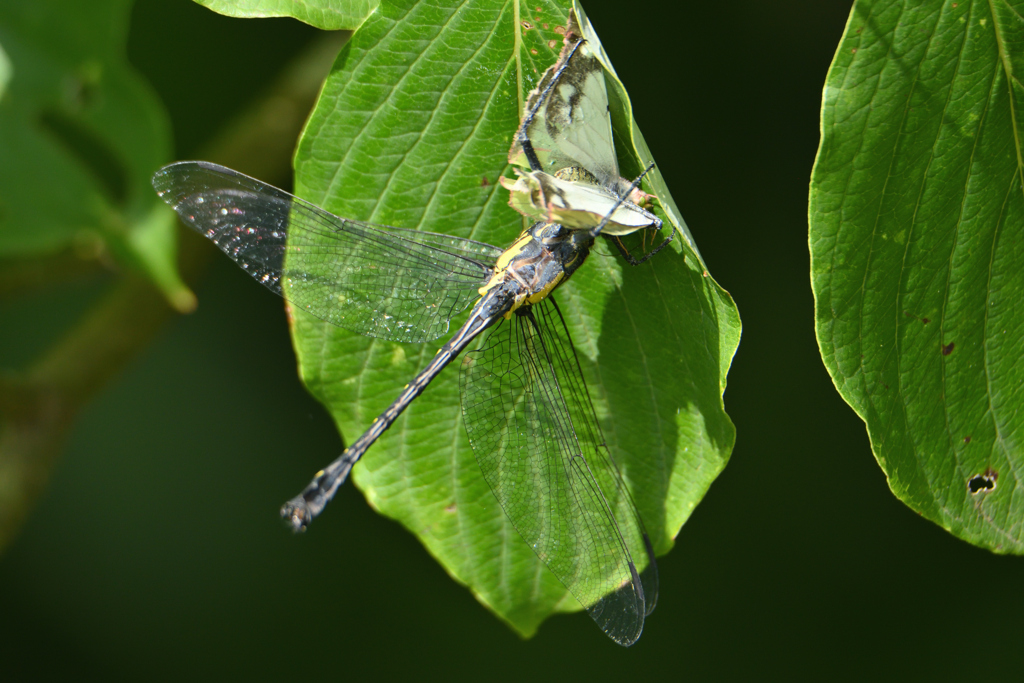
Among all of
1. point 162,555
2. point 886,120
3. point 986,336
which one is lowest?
point 162,555

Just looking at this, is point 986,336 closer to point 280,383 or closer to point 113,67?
point 113,67

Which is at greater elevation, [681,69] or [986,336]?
[681,69]

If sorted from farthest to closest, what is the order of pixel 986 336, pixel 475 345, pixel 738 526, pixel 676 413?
pixel 738 526 < pixel 475 345 < pixel 676 413 < pixel 986 336

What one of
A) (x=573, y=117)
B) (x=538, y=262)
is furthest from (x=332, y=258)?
(x=573, y=117)

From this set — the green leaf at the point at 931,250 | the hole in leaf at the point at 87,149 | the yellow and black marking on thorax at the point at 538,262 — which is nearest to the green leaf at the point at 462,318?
the yellow and black marking on thorax at the point at 538,262

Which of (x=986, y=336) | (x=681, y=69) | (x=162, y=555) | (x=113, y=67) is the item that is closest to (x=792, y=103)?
(x=681, y=69)

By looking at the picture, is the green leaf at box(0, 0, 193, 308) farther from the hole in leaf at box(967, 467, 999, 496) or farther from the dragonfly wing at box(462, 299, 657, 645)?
the hole in leaf at box(967, 467, 999, 496)

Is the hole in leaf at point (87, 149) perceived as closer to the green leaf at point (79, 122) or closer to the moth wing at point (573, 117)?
the green leaf at point (79, 122)
